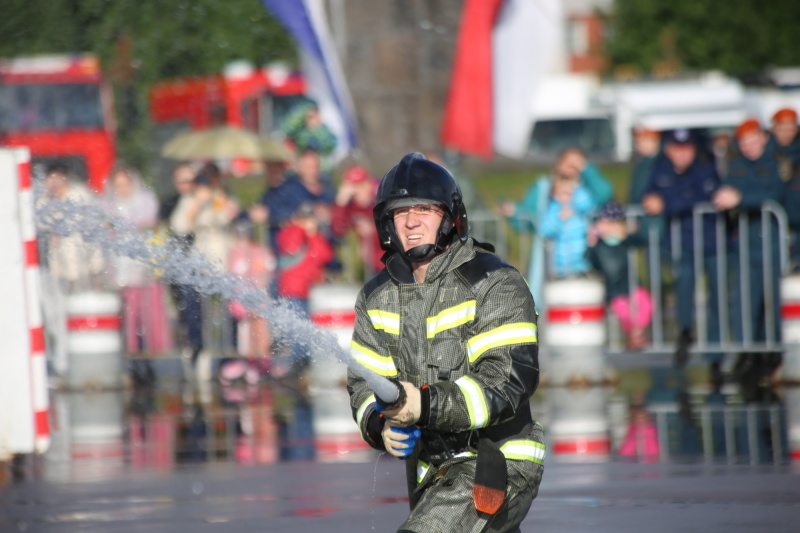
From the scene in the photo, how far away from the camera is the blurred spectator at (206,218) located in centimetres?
1285

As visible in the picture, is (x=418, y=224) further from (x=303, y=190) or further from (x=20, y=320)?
(x=303, y=190)

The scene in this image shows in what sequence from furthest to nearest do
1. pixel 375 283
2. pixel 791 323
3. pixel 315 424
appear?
pixel 791 323
pixel 315 424
pixel 375 283

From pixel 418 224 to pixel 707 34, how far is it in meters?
50.3

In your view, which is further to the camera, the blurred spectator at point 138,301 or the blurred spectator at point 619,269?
the blurred spectator at point 138,301

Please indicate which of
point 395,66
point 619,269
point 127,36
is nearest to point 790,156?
point 619,269

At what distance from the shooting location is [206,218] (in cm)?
1289

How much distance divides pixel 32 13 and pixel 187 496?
73.0 feet

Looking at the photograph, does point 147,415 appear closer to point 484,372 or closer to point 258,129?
point 484,372

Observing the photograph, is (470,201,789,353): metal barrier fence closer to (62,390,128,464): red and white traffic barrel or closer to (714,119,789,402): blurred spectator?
(714,119,789,402): blurred spectator

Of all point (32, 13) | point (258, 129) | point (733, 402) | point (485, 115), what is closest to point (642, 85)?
point (258, 129)

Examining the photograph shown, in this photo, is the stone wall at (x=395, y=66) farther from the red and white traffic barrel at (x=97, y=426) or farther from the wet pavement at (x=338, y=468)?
the wet pavement at (x=338, y=468)

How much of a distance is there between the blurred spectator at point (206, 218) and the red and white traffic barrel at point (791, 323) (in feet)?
15.5

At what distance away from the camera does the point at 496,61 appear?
50.6 feet

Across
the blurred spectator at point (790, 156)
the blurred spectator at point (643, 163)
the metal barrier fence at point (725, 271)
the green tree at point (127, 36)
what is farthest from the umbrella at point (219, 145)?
the blurred spectator at point (790, 156)
